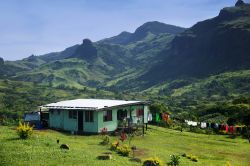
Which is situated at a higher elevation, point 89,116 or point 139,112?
point 139,112

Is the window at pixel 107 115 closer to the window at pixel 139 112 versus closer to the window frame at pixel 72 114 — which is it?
the window frame at pixel 72 114

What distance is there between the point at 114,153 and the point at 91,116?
45.2 feet

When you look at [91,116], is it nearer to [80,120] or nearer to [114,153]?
[80,120]

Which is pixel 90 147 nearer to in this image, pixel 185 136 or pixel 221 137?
pixel 185 136

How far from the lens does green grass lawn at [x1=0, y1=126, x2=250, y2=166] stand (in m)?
28.4

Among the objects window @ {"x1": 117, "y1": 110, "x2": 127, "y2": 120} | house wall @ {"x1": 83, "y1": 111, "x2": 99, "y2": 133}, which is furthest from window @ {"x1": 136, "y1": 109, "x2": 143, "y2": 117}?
house wall @ {"x1": 83, "y1": 111, "x2": 99, "y2": 133}

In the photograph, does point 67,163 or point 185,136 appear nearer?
point 67,163

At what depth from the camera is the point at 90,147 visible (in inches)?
1454

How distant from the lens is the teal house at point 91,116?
47.4 meters

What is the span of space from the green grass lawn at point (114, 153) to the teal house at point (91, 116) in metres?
2.45

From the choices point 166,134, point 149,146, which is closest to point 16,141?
point 149,146

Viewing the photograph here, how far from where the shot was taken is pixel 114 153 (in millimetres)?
34406

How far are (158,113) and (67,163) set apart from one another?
40.8 m

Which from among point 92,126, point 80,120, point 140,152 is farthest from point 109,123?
point 140,152
